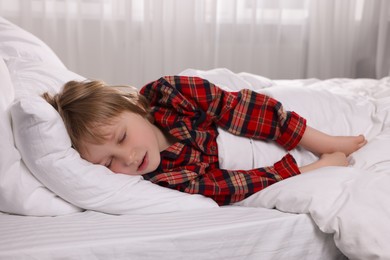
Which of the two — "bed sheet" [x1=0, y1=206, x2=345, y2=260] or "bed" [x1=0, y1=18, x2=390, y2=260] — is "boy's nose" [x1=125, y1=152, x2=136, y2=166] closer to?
"bed" [x1=0, y1=18, x2=390, y2=260]

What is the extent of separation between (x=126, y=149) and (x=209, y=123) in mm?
276

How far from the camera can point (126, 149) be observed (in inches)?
46.1

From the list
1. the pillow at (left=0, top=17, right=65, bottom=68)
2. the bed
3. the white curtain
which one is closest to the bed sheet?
the bed

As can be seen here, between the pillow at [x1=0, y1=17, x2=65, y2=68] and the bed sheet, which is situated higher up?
the pillow at [x1=0, y1=17, x2=65, y2=68]

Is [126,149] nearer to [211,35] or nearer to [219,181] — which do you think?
Result: [219,181]

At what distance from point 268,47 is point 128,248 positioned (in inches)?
101

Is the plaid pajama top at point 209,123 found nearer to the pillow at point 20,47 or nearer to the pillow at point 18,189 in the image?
the pillow at point 18,189

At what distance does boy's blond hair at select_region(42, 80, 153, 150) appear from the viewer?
3.78 ft

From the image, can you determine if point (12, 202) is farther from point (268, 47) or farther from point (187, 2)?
point (268, 47)

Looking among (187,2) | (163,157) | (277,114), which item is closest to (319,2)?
(187,2)

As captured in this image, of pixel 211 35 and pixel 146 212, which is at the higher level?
pixel 211 35

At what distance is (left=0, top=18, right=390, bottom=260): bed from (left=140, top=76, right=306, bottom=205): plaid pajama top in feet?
0.42

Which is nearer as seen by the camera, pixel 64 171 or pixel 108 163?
pixel 64 171

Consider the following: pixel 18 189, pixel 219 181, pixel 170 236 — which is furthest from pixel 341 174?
pixel 18 189
